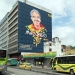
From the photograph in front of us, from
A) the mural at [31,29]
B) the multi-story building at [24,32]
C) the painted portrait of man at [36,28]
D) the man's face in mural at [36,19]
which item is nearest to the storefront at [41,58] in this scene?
the multi-story building at [24,32]

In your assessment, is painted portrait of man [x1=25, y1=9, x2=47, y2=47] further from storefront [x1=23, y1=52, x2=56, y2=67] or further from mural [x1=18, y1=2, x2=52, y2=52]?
storefront [x1=23, y1=52, x2=56, y2=67]

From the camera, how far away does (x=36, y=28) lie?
3920 inches

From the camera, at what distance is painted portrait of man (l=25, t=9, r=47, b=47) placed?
321 feet

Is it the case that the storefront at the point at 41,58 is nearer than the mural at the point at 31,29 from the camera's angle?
Yes

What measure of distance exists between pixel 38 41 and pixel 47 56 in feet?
144

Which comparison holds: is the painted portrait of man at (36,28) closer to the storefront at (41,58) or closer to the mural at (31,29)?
the mural at (31,29)

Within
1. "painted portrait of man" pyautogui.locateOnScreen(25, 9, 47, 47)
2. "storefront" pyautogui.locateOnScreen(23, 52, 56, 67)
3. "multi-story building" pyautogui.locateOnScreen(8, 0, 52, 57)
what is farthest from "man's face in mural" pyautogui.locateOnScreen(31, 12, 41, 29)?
Result: "storefront" pyautogui.locateOnScreen(23, 52, 56, 67)

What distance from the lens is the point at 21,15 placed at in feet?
315

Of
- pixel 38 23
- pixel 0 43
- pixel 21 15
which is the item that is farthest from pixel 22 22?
pixel 0 43

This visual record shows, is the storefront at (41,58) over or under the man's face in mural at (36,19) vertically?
under

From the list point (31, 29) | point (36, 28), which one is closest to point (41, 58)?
point (31, 29)

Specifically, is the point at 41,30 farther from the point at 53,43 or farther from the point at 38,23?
the point at 53,43

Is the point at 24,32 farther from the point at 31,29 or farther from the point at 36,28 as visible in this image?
the point at 36,28

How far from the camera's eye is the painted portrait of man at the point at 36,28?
9789 cm
